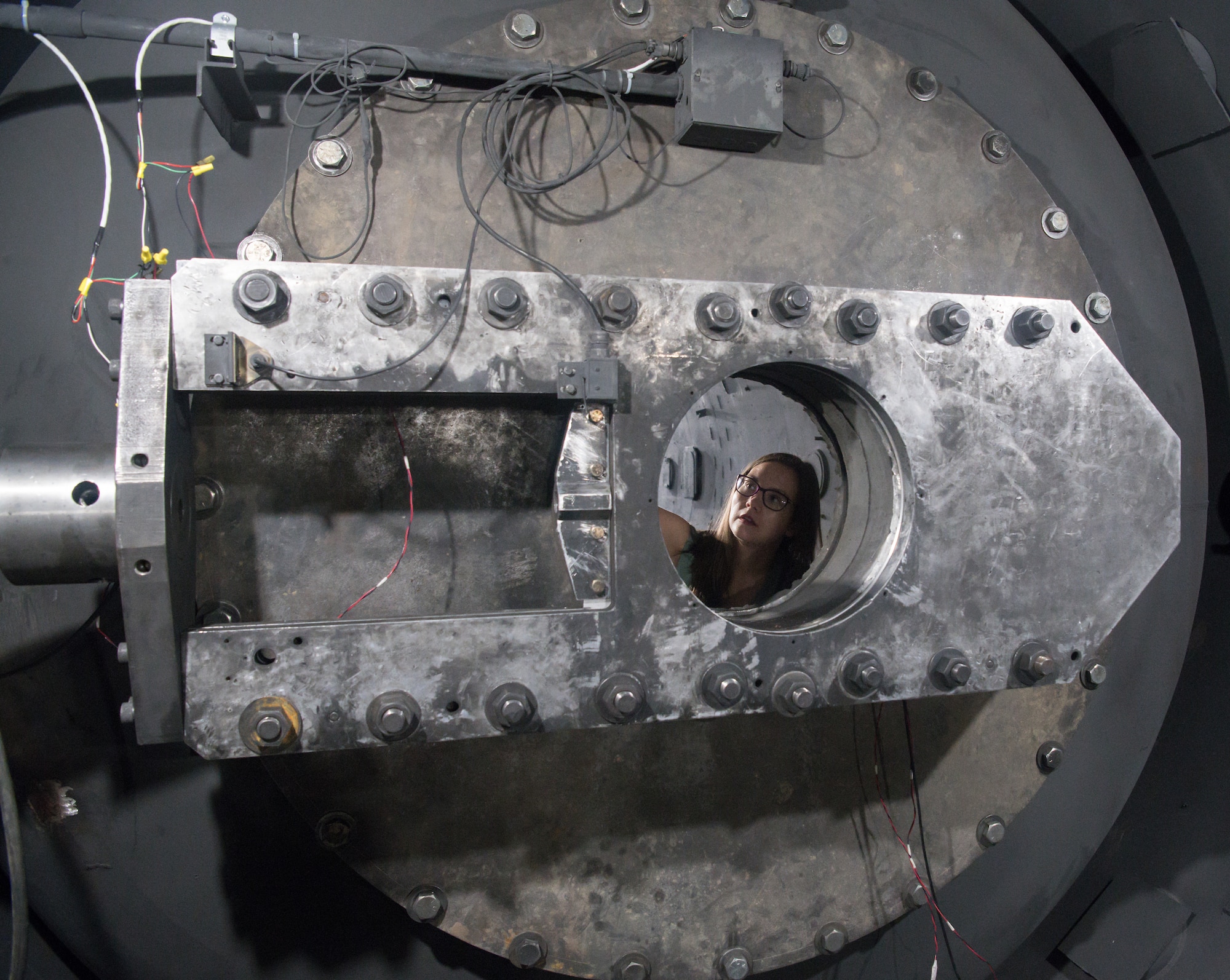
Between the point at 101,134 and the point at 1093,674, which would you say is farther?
the point at 1093,674

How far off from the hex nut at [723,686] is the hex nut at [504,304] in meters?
0.54

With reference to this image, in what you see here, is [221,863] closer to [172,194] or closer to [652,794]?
[652,794]

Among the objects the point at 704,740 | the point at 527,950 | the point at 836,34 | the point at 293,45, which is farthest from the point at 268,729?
the point at 836,34

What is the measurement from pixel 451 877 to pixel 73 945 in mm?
629

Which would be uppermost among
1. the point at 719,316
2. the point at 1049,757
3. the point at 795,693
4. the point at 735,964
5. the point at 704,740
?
the point at 719,316

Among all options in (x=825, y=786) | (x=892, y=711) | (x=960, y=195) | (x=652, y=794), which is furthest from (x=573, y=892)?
(x=960, y=195)

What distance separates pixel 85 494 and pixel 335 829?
65 cm

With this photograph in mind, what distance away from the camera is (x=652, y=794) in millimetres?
1305

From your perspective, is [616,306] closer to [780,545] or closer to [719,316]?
[719,316]

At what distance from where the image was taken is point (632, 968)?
1.26m

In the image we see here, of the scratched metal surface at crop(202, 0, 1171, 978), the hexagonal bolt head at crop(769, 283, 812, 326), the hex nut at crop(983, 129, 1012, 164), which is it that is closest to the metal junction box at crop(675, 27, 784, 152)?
the scratched metal surface at crop(202, 0, 1171, 978)

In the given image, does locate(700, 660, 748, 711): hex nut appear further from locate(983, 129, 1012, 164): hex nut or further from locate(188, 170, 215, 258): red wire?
locate(983, 129, 1012, 164): hex nut

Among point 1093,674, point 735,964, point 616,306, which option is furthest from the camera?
point 1093,674

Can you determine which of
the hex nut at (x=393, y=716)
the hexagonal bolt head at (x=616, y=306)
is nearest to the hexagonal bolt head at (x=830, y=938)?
the hex nut at (x=393, y=716)
